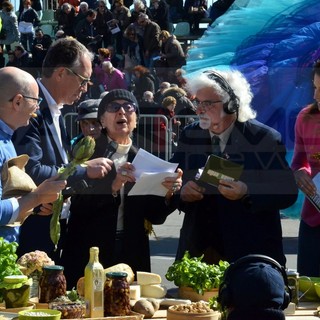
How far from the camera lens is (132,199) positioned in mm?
5078

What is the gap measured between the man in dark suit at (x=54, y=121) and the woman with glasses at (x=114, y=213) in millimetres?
132

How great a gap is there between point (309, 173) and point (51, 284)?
202 cm

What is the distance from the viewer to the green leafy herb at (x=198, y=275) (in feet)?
13.4

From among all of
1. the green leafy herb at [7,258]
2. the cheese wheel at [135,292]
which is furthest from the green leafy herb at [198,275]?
the green leafy herb at [7,258]

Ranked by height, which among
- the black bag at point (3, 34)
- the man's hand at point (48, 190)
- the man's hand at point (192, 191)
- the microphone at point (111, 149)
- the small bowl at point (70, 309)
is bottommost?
the black bag at point (3, 34)

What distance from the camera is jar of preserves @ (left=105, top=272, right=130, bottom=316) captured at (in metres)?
3.73

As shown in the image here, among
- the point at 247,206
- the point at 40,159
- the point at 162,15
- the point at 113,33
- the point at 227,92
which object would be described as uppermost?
the point at 227,92

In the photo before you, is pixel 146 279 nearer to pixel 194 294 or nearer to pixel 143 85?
pixel 194 294

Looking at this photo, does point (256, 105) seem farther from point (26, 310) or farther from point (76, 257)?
point (26, 310)

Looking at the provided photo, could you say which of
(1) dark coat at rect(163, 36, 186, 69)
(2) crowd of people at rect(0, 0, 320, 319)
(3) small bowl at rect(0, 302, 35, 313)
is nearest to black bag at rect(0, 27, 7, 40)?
(1) dark coat at rect(163, 36, 186, 69)

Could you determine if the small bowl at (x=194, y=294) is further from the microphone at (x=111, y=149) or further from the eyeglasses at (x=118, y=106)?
the eyeglasses at (x=118, y=106)

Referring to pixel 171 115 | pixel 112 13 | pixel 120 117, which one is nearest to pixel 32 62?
pixel 112 13

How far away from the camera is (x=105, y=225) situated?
5.02 m

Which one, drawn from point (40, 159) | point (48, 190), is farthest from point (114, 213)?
point (48, 190)
